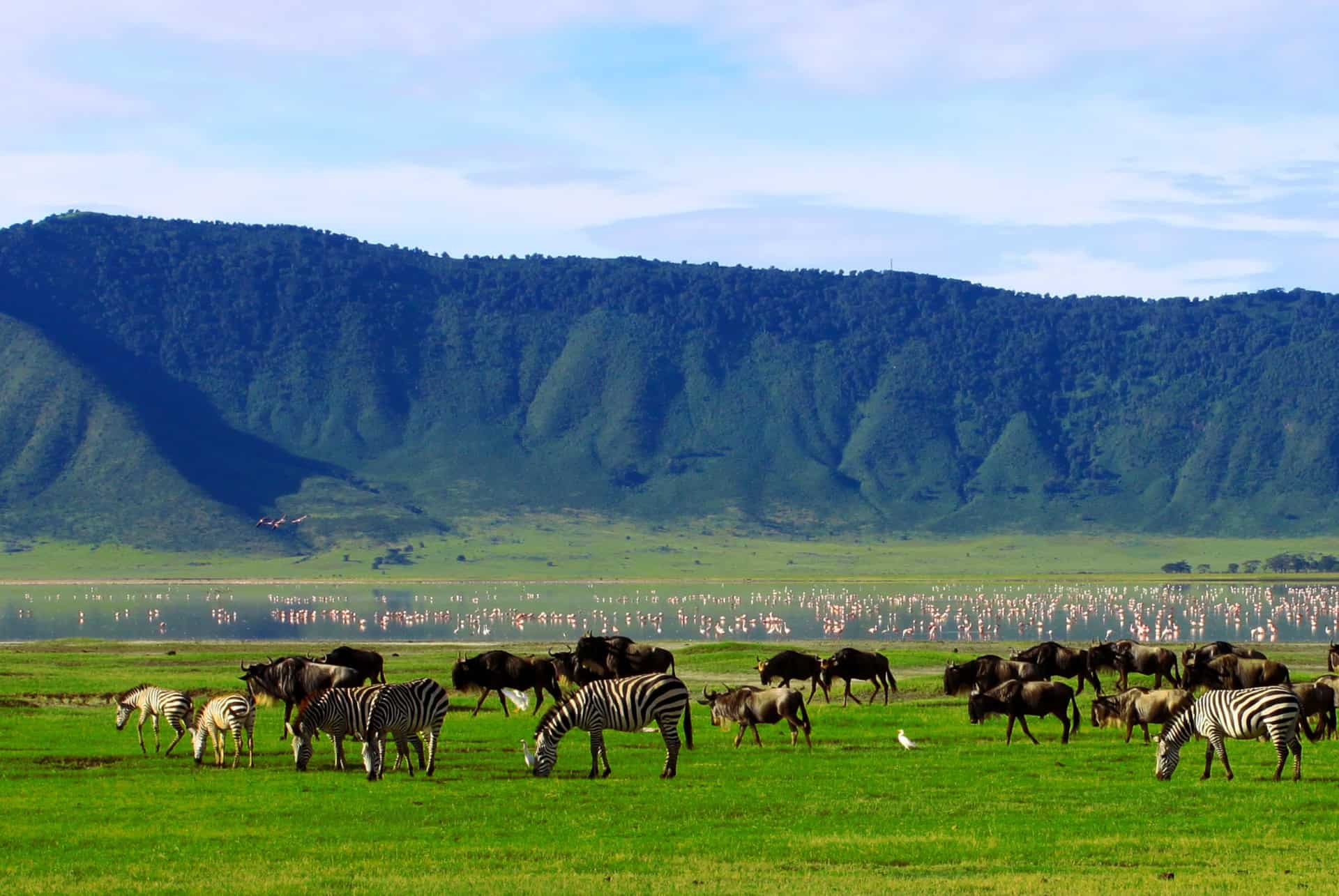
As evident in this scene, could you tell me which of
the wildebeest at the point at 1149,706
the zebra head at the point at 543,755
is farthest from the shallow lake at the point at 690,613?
the zebra head at the point at 543,755

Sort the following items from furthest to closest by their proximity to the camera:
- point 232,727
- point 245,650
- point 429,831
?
point 245,650 → point 232,727 → point 429,831

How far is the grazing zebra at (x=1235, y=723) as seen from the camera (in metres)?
24.7

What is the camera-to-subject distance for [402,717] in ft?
88.6

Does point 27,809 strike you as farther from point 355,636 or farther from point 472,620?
point 472,620

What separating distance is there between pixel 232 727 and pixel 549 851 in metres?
10.1

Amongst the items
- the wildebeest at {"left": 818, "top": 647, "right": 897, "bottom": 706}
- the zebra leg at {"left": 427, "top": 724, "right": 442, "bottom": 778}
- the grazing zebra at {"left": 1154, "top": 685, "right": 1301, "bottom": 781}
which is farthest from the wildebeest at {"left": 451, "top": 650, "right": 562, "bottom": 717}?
the grazing zebra at {"left": 1154, "top": 685, "right": 1301, "bottom": 781}

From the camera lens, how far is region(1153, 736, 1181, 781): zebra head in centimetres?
2566

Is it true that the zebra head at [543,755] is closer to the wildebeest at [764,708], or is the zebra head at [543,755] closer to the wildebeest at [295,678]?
the wildebeest at [764,708]

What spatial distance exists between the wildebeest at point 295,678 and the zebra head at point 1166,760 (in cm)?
1370

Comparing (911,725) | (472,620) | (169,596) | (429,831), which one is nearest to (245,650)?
(472,620)

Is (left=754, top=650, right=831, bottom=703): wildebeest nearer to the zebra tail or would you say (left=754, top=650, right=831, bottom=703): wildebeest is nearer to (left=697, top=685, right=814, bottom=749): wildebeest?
(left=697, top=685, right=814, bottom=749): wildebeest

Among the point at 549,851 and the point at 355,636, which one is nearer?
the point at 549,851

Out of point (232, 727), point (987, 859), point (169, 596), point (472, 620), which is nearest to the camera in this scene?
point (987, 859)

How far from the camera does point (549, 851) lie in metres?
20.6
